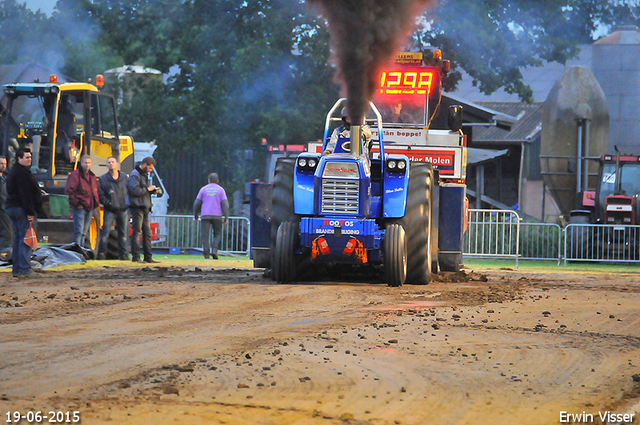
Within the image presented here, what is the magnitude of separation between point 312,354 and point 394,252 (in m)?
4.94

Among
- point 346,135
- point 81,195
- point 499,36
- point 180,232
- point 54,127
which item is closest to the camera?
point 346,135

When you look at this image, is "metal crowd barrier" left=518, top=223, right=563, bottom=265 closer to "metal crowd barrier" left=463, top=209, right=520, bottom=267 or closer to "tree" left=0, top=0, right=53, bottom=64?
"metal crowd barrier" left=463, top=209, right=520, bottom=267

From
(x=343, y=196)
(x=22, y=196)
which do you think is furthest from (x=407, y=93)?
(x=22, y=196)

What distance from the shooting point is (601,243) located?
2042 centimetres

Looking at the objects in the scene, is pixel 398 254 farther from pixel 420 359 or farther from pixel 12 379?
pixel 12 379

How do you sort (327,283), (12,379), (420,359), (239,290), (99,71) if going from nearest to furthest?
(12,379)
(420,359)
(239,290)
(327,283)
(99,71)

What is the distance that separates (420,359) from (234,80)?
19.9 m

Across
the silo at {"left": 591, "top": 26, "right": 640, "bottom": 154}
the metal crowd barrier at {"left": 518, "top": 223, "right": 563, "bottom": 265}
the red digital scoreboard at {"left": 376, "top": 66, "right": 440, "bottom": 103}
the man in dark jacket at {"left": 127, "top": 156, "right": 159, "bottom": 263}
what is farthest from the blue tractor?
the silo at {"left": 591, "top": 26, "right": 640, "bottom": 154}

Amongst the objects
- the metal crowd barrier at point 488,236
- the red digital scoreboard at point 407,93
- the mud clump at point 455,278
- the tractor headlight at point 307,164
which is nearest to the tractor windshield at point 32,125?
the red digital scoreboard at point 407,93

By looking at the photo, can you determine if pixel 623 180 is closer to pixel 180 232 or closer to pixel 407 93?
pixel 407 93

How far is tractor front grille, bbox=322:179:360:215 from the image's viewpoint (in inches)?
465

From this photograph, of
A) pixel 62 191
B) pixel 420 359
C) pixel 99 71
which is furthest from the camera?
pixel 99 71

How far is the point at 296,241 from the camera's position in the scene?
12000 mm

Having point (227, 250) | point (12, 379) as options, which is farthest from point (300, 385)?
point (227, 250)
